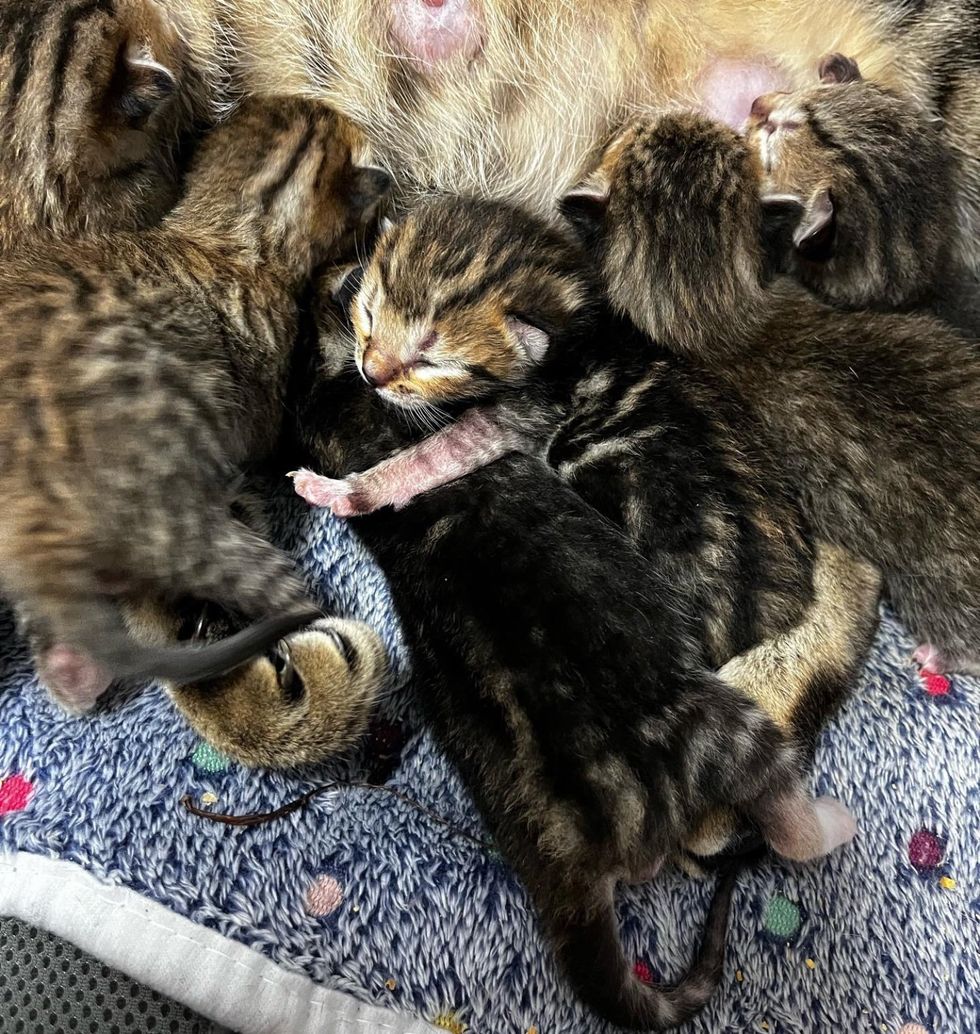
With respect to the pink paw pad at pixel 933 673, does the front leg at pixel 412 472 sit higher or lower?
higher

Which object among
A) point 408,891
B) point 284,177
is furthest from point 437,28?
point 408,891

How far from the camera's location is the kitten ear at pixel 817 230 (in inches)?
46.4

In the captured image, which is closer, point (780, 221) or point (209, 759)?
point (209, 759)

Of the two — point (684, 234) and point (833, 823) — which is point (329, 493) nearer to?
point (684, 234)

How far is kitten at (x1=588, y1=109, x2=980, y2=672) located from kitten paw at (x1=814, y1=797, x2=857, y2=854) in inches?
10.2

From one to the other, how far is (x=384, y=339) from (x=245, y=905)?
760mm

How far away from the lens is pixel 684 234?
1.20 meters

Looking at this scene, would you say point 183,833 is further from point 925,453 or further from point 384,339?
point 925,453

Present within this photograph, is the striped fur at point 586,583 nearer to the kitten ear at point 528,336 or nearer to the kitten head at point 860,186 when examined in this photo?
the kitten ear at point 528,336

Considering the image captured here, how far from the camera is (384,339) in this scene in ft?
4.08

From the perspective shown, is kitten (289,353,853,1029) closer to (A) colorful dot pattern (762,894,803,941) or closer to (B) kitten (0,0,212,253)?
(A) colorful dot pattern (762,894,803,941)

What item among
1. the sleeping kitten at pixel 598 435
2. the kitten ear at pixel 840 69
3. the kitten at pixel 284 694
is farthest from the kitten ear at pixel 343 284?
the kitten ear at pixel 840 69

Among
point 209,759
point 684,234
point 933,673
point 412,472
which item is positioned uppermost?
point 684,234

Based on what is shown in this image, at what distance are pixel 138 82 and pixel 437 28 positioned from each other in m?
0.42
